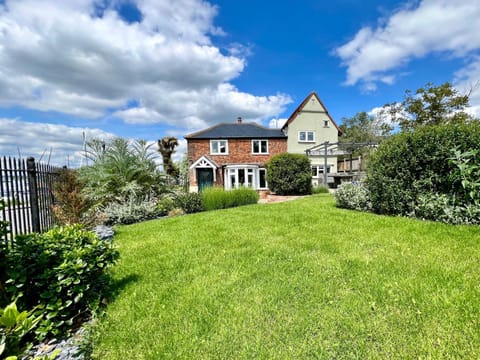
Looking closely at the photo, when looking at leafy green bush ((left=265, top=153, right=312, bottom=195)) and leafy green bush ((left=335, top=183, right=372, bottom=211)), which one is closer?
leafy green bush ((left=335, top=183, right=372, bottom=211))

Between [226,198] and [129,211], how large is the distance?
3728mm

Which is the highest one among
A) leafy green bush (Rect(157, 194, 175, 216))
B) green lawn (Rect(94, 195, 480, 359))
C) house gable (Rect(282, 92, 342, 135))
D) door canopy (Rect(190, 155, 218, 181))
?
house gable (Rect(282, 92, 342, 135))

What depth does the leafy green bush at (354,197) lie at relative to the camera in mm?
6543

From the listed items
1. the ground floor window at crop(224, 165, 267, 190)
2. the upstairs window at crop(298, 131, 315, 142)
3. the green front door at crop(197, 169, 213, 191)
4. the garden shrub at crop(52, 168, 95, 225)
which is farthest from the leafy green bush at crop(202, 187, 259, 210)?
the upstairs window at crop(298, 131, 315, 142)

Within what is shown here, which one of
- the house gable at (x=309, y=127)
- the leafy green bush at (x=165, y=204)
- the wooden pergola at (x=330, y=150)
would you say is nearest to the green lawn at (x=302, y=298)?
the leafy green bush at (x=165, y=204)

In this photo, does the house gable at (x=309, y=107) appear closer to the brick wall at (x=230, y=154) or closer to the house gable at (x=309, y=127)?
the house gable at (x=309, y=127)

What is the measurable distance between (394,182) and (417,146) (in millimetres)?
1000

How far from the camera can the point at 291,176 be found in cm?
1375

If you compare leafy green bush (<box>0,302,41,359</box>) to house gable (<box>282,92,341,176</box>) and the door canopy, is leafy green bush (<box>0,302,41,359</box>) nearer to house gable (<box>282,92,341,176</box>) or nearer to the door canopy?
the door canopy

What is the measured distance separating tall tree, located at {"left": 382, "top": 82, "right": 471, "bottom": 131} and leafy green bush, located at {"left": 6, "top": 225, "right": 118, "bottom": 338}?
19.8 metres

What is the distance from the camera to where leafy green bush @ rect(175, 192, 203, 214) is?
8.74 m

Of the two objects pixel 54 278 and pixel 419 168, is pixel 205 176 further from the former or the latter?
pixel 54 278

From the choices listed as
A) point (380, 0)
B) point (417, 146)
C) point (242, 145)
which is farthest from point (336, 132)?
point (417, 146)

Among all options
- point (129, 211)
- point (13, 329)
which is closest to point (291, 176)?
point (129, 211)
